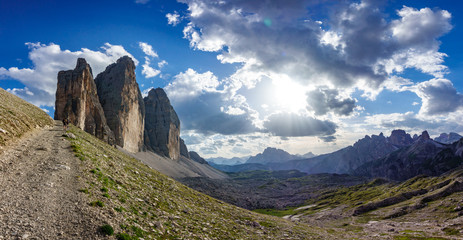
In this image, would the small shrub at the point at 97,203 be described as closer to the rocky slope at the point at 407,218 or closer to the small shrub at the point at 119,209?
the small shrub at the point at 119,209

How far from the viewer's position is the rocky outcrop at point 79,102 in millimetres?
106544

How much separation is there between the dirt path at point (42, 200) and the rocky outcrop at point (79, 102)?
91226mm

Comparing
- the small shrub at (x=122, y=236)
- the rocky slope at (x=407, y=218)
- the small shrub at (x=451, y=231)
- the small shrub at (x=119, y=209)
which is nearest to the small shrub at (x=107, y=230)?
the small shrub at (x=122, y=236)

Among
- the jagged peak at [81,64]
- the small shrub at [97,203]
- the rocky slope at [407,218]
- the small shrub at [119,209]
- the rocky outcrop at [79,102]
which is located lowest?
the rocky slope at [407,218]

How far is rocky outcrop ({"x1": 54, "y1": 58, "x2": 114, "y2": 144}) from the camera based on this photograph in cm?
10654

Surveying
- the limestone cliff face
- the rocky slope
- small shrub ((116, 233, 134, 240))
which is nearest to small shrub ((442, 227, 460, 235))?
the rocky slope

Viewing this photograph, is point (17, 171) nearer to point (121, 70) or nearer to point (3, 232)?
point (3, 232)

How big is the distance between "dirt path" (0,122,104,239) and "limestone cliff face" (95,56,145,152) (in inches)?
6207

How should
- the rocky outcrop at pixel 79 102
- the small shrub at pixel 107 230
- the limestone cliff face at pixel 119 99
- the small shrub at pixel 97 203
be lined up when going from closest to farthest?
the small shrub at pixel 107 230, the small shrub at pixel 97 203, the rocky outcrop at pixel 79 102, the limestone cliff face at pixel 119 99

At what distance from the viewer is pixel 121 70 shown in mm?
189000

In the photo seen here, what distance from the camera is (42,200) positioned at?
16375 mm

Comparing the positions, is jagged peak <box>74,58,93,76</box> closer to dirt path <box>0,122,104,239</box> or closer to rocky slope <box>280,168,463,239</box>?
dirt path <box>0,122,104,239</box>

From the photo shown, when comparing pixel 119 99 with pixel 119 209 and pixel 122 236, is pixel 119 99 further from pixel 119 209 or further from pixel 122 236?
pixel 122 236

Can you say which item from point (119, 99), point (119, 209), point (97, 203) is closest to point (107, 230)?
point (119, 209)
